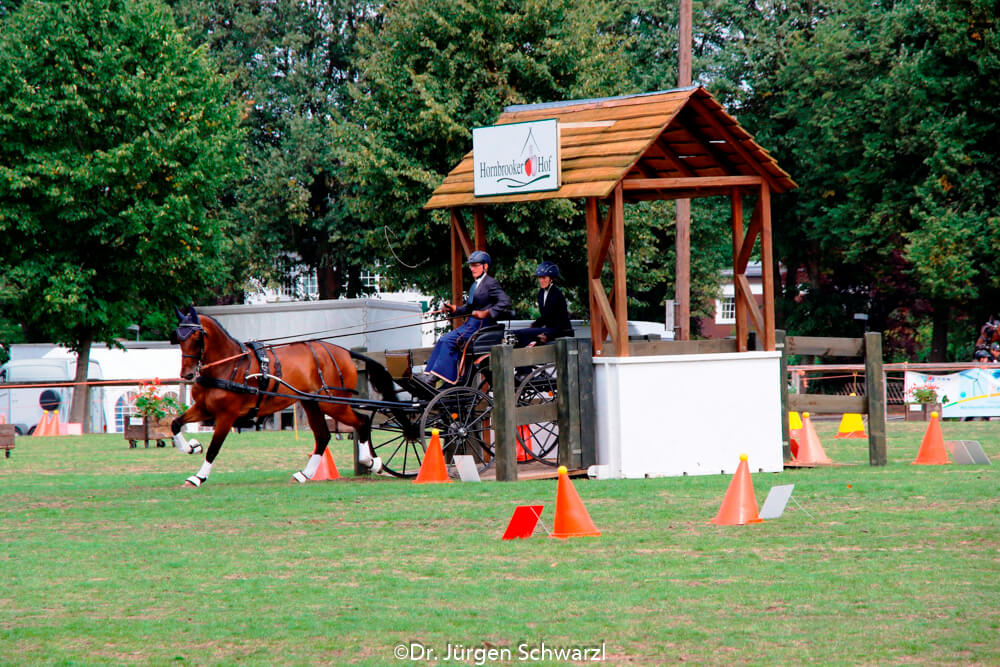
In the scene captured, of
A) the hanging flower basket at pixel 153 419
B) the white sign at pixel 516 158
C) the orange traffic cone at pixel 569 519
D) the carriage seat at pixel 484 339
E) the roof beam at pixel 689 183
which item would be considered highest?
the white sign at pixel 516 158

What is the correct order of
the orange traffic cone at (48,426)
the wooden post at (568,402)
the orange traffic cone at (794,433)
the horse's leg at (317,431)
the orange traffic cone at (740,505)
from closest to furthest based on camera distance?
the orange traffic cone at (740,505), the wooden post at (568,402), the horse's leg at (317,431), the orange traffic cone at (794,433), the orange traffic cone at (48,426)

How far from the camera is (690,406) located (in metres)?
15.7

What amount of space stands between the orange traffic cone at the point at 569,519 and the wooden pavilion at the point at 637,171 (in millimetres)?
5204

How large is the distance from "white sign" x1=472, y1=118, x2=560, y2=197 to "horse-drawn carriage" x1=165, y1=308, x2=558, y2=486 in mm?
1947

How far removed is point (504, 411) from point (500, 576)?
628cm

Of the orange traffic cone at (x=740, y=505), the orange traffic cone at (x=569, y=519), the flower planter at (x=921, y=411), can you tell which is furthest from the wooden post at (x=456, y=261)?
the flower planter at (x=921, y=411)

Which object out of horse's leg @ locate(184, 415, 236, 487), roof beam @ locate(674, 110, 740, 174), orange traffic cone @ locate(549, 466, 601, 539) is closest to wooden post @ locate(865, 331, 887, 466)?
roof beam @ locate(674, 110, 740, 174)

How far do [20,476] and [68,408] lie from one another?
21819 mm

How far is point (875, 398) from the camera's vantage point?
1661cm

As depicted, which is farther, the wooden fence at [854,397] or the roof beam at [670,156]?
the roof beam at [670,156]

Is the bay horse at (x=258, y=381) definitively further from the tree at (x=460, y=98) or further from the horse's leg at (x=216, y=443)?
the tree at (x=460, y=98)

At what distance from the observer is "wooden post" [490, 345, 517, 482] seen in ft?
48.8

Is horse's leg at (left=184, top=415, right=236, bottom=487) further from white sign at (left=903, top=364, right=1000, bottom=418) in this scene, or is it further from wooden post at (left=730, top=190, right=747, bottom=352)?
white sign at (left=903, top=364, right=1000, bottom=418)

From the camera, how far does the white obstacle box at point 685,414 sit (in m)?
15.5
